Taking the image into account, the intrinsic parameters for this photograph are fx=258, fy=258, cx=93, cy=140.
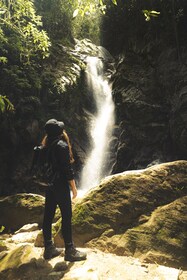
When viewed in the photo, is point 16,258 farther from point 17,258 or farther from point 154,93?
point 154,93

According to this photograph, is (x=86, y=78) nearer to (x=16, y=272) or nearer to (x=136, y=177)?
(x=136, y=177)

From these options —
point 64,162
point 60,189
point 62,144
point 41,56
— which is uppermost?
point 41,56

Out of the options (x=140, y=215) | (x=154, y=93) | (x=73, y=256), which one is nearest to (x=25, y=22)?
(x=140, y=215)

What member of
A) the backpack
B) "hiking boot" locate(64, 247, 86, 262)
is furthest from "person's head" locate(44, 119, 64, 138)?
"hiking boot" locate(64, 247, 86, 262)

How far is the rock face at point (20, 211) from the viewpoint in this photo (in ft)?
25.2

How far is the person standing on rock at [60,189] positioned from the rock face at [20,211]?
3703 millimetres

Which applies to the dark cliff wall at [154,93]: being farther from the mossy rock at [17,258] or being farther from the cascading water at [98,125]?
the mossy rock at [17,258]

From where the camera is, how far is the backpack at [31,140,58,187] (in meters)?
3.95

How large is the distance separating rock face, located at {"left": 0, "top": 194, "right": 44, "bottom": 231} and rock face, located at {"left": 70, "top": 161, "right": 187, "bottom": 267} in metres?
3.23

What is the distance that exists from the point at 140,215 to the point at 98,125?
11.8 meters

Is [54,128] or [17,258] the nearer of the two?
[17,258]

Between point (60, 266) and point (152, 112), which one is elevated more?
point (152, 112)

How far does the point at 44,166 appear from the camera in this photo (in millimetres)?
4016

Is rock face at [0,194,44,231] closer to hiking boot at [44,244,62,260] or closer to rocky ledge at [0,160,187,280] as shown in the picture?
rocky ledge at [0,160,187,280]
